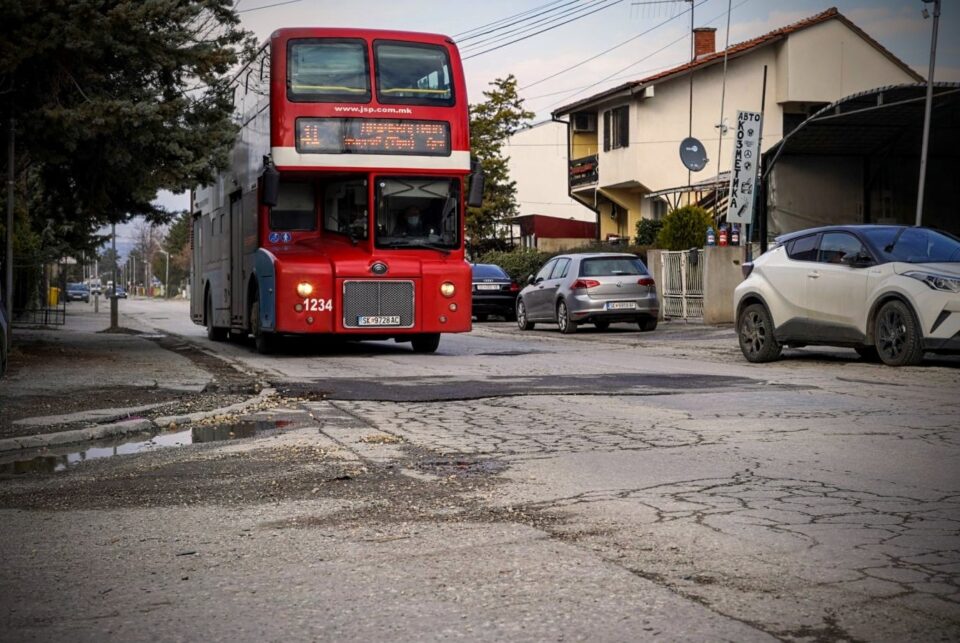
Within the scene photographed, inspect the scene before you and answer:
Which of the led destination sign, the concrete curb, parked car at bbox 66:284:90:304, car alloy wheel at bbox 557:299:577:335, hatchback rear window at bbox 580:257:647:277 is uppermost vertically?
the led destination sign

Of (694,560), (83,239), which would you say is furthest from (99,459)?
(83,239)

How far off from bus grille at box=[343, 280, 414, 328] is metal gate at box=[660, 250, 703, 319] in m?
11.5

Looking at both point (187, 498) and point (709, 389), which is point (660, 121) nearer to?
point (709, 389)

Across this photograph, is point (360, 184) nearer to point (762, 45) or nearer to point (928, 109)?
point (928, 109)

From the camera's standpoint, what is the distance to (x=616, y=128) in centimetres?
4734

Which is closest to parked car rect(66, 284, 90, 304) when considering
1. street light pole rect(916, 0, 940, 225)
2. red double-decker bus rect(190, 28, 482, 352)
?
street light pole rect(916, 0, 940, 225)

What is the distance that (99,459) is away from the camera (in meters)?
8.37

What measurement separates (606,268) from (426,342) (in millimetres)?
7055

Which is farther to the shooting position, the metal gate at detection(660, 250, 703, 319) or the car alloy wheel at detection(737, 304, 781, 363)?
the metal gate at detection(660, 250, 703, 319)

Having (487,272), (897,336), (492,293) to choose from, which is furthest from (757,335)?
(487,272)

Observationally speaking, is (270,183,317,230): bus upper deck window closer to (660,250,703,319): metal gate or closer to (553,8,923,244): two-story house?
(660,250,703,319): metal gate

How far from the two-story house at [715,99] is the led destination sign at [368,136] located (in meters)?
22.3

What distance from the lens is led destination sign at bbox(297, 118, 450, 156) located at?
18.4m

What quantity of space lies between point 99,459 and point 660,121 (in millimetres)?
39325
